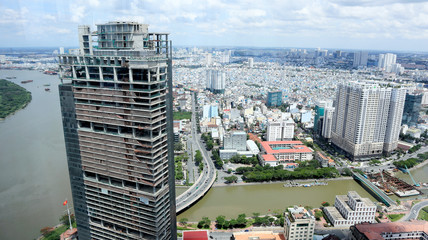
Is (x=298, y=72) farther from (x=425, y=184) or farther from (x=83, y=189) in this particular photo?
(x=83, y=189)

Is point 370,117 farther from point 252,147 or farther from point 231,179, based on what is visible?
point 231,179

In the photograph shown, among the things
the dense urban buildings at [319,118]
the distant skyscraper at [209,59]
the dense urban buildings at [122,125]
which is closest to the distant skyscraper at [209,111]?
the dense urban buildings at [319,118]

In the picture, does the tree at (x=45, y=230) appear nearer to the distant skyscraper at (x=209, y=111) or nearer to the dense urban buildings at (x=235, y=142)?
the dense urban buildings at (x=235, y=142)

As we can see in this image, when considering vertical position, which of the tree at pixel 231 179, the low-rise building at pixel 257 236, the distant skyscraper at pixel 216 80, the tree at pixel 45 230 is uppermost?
the distant skyscraper at pixel 216 80

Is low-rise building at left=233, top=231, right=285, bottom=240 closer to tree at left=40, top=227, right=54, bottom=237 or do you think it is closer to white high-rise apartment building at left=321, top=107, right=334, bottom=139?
tree at left=40, top=227, right=54, bottom=237

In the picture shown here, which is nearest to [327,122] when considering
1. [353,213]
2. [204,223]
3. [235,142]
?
[235,142]

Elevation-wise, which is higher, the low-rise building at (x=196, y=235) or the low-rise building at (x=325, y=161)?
the low-rise building at (x=196, y=235)
